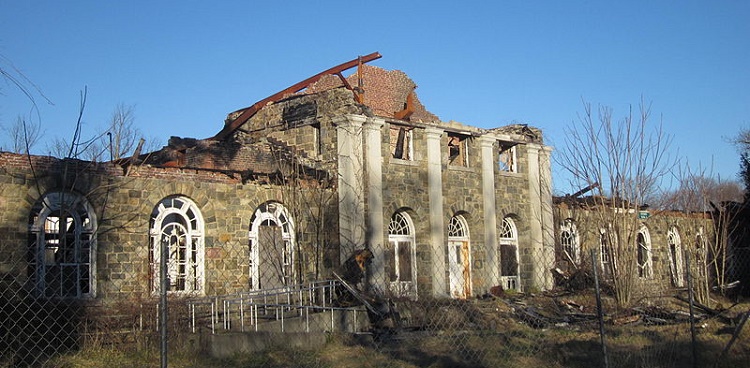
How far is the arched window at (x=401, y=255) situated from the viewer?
23.8 meters

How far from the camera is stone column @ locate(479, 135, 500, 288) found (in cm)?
2606

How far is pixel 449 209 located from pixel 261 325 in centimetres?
998

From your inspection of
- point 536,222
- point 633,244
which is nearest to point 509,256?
point 536,222

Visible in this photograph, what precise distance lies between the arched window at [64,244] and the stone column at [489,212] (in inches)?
503

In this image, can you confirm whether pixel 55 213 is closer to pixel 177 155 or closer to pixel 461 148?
pixel 177 155

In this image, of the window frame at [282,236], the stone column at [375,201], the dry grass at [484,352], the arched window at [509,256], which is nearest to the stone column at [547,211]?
the arched window at [509,256]

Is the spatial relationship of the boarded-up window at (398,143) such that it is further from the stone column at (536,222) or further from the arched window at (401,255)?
the arched window at (401,255)

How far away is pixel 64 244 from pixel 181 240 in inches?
117

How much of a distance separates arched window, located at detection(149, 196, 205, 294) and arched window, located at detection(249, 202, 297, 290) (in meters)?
1.68

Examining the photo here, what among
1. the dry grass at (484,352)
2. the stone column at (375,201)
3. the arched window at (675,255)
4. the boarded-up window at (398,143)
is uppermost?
the boarded-up window at (398,143)

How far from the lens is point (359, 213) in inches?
904

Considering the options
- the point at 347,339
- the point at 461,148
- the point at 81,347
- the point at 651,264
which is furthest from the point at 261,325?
the point at 651,264

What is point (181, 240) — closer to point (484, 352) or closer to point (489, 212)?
point (484, 352)

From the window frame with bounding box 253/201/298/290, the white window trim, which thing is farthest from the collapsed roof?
the white window trim
